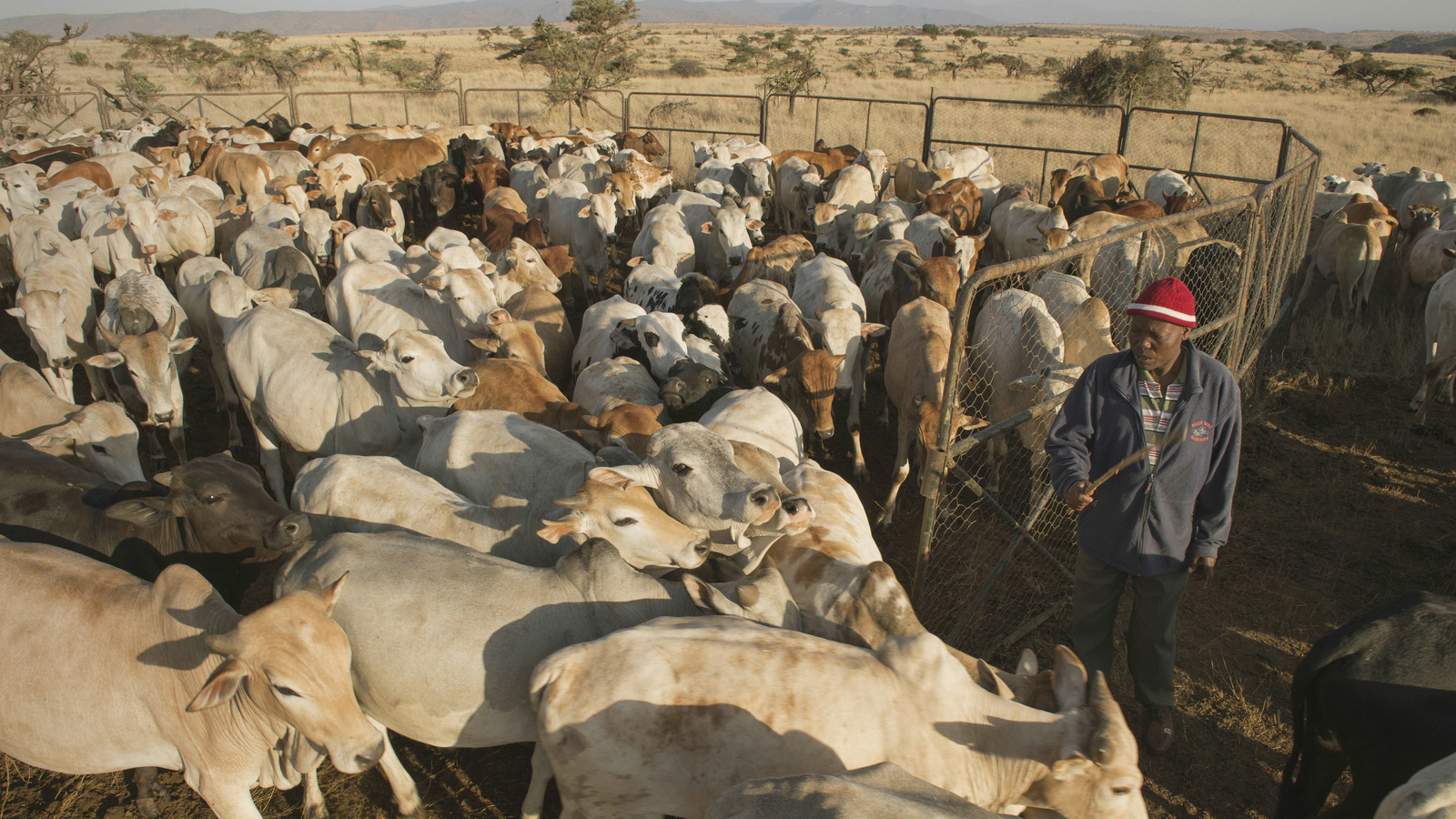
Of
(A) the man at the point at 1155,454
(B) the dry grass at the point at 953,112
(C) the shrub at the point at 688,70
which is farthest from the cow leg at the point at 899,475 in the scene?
(C) the shrub at the point at 688,70

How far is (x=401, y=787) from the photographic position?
4070 millimetres

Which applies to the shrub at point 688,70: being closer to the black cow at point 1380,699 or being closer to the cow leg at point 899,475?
the cow leg at point 899,475

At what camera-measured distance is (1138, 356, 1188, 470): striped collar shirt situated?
3938 mm

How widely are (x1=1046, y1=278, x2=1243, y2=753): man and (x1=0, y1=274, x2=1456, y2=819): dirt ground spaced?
3.39ft

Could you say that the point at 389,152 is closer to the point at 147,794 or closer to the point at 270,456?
the point at 270,456

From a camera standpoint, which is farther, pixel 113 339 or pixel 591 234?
pixel 591 234

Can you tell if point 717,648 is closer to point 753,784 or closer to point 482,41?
point 753,784

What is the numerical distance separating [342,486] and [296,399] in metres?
2.22

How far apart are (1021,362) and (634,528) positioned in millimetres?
4404

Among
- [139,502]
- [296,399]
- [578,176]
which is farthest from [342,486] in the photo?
[578,176]

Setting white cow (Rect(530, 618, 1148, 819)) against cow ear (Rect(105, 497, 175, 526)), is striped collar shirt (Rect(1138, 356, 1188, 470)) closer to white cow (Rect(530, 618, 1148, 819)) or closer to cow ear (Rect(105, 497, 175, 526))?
white cow (Rect(530, 618, 1148, 819))

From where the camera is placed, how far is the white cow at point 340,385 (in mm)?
6227

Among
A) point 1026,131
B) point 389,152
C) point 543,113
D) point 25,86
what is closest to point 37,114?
point 25,86

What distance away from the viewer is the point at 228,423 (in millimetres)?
8523
